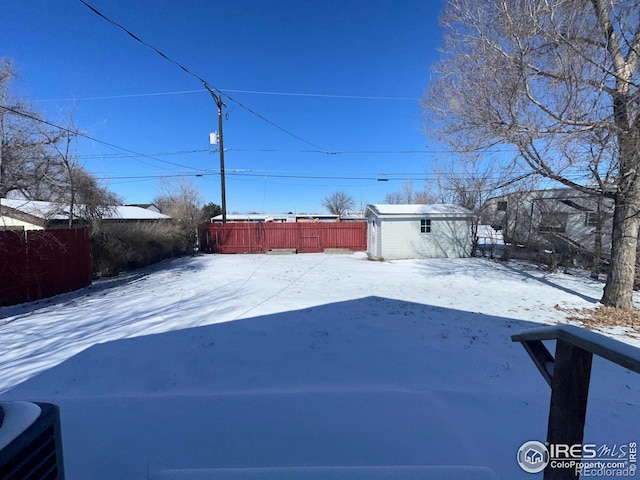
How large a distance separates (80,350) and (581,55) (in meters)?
9.65

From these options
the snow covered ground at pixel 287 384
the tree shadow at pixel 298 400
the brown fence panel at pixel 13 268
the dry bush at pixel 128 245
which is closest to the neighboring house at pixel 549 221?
the snow covered ground at pixel 287 384

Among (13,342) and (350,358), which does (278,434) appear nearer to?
(350,358)

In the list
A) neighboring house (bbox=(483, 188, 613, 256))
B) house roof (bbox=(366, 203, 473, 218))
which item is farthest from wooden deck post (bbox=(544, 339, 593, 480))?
house roof (bbox=(366, 203, 473, 218))

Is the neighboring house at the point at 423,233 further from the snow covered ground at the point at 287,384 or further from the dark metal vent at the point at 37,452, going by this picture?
the dark metal vent at the point at 37,452

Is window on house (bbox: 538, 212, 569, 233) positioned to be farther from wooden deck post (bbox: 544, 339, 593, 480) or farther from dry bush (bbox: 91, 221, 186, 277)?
dry bush (bbox: 91, 221, 186, 277)

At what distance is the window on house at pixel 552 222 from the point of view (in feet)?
46.7

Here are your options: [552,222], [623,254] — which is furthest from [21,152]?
[552,222]

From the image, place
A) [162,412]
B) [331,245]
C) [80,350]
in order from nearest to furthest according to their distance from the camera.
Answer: [162,412], [80,350], [331,245]

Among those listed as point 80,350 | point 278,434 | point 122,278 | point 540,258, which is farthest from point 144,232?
point 540,258

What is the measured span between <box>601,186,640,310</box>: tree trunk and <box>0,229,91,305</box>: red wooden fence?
13511mm

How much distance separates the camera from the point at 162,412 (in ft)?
8.55

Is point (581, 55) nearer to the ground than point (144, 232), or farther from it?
farther from it

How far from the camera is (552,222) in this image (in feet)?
46.9

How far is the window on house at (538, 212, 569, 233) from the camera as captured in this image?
1423 cm
